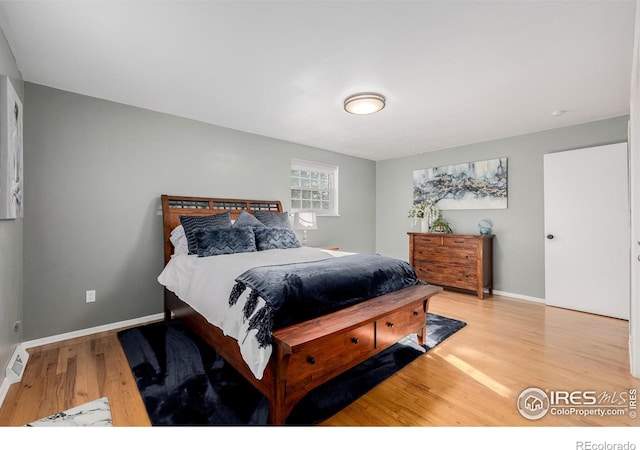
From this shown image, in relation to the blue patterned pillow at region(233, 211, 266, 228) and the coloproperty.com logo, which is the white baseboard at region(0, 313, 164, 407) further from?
the coloproperty.com logo

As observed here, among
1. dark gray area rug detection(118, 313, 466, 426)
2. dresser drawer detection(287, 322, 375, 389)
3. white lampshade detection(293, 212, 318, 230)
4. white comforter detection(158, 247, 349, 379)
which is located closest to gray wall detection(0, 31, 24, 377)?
dark gray area rug detection(118, 313, 466, 426)

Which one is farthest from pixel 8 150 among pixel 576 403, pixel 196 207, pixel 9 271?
pixel 576 403

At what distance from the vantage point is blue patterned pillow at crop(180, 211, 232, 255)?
2949 millimetres

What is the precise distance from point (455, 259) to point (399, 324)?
2.51 meters

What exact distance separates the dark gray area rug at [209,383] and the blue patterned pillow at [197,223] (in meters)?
0.89

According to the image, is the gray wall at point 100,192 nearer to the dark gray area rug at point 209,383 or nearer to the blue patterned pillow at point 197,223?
the blue patterned pillow at point 197,223

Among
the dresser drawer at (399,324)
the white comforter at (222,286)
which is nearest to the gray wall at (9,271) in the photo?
the white comforter at (222,286)

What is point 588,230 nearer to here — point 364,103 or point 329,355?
point 364,103

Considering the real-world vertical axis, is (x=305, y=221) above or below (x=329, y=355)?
above

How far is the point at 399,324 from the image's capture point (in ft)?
7.45

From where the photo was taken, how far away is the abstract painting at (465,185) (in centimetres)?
430

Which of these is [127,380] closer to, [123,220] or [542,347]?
[123,220]

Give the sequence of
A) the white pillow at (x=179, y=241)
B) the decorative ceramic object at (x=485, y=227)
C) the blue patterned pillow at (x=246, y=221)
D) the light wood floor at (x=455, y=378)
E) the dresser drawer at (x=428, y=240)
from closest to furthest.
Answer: the light wood floor at (x=455, y=378)
the white pillow at (x=179, y=241)
the blue patterned pillow at (x=246, y=221)
the decorative ceramic object at (x=485, y=227)
the dresser drawer at (x=428, y=240)

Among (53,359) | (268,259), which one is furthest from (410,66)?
(53,359)
